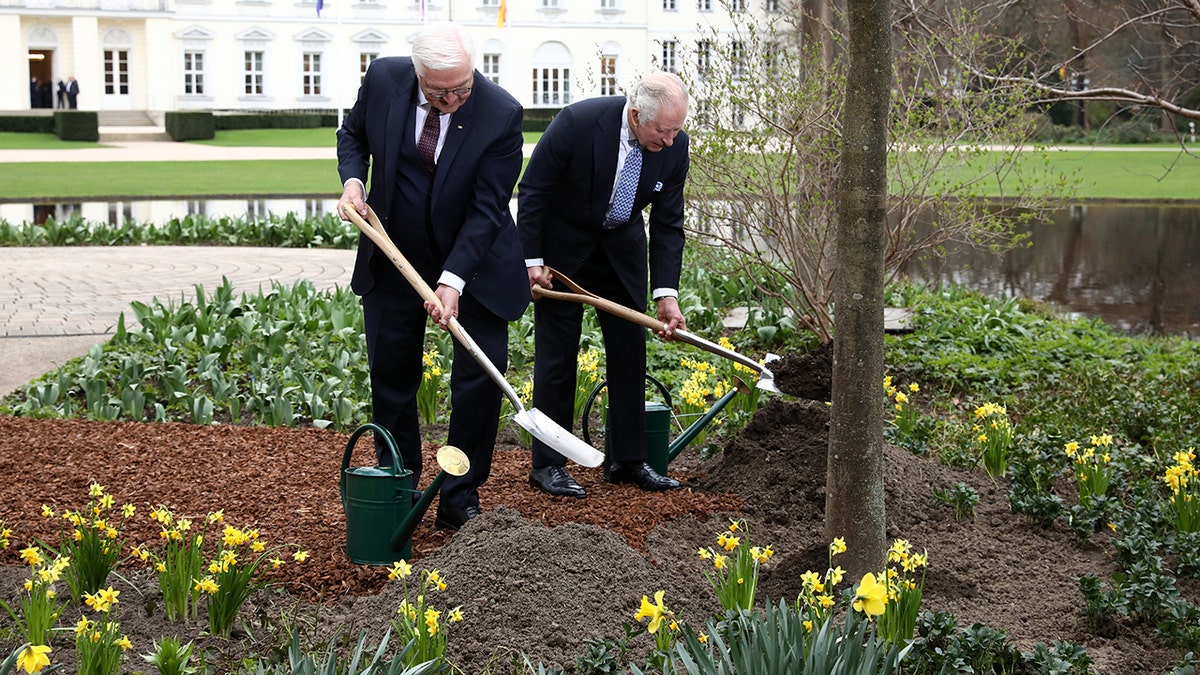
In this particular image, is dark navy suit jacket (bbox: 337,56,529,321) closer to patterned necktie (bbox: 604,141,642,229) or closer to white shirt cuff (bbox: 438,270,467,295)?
white shirt cuff (bbox: 438,270,467,295)

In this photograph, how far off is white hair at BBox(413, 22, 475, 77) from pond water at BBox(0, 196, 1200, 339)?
4282 mm

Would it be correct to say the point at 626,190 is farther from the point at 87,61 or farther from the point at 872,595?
the point at 87,61

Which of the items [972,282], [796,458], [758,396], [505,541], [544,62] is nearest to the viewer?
[505,541]

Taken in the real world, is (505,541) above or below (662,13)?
below

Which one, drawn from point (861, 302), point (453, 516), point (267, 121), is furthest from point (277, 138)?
point (861, 302)

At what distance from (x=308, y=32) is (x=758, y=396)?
51.3 metres

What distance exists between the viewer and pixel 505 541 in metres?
3.67

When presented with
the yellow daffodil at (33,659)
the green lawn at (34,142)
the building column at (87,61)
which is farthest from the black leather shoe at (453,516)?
the building column at (87,61)

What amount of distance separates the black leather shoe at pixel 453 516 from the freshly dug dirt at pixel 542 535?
40 millimetres

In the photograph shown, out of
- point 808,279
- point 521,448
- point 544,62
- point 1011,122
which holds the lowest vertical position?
point 521,448

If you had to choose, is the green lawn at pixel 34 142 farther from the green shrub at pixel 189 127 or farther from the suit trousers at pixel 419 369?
the suit trousers at pixel 419 369

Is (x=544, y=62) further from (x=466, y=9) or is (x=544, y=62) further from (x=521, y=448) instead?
(x=521, y=448)

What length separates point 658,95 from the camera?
14.3ft

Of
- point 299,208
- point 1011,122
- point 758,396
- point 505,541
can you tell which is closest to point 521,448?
point 758,396
